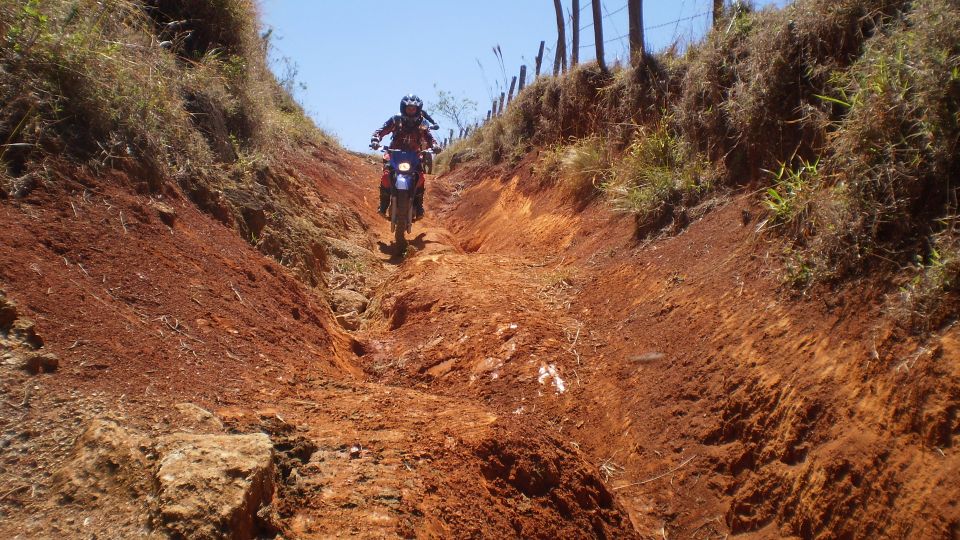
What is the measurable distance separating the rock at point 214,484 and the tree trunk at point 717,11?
20.9 ft

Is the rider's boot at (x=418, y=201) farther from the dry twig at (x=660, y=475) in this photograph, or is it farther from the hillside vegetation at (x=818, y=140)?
the dry twig at (x=660, y=475)

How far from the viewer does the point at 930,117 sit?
3520mm

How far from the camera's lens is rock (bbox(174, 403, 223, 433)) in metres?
2.65

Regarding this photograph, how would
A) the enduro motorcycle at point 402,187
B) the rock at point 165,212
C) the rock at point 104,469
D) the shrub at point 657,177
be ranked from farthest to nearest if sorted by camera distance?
the enduro motorcycle at point 402,187 → the shrub at point 657,177 → the rock at point 165,212 → the rock at point 104,469

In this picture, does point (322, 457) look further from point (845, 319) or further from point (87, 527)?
point (845, 319)

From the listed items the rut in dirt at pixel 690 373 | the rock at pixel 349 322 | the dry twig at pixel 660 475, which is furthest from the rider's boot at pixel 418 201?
the dry twig at pixel 660 475

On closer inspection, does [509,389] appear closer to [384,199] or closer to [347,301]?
[347,301]

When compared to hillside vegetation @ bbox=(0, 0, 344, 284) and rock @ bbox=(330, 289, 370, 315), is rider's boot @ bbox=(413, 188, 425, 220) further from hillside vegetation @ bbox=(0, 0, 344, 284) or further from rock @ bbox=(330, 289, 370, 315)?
rock @ bbox=(330, 289, 370, 315)

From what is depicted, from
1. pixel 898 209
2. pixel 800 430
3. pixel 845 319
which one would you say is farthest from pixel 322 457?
pixel 898 209

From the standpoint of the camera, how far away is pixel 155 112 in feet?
18.7

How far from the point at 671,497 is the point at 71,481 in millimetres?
2540

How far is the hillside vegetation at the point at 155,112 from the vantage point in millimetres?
4418

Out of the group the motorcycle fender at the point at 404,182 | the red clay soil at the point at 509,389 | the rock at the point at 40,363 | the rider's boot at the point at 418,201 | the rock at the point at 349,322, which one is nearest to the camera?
the red clay soil at the point at 509,389

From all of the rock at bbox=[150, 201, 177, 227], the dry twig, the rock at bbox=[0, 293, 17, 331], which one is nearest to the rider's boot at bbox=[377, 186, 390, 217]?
the rock at bbox=[150, 201, 177, 227]
